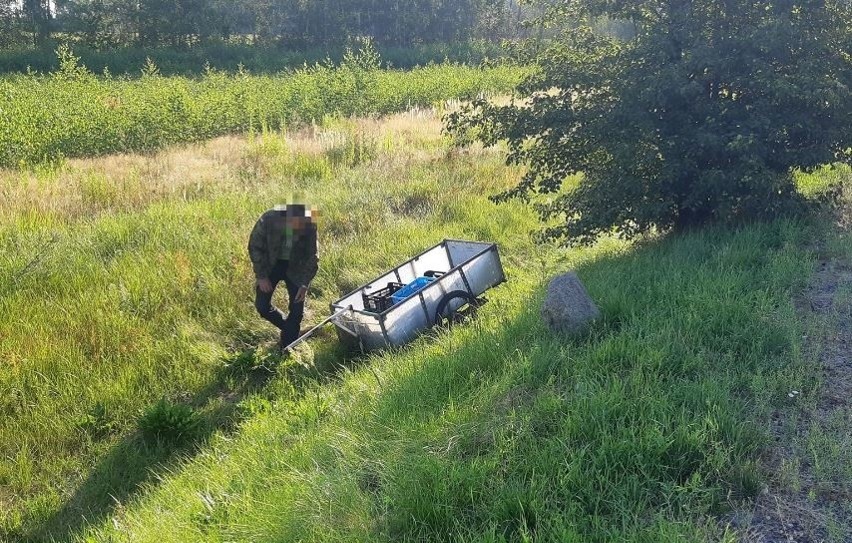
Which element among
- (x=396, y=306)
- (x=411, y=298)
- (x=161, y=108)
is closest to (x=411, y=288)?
(x=411, y=298)

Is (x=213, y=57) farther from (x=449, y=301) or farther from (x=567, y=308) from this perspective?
(x=567, y=308)

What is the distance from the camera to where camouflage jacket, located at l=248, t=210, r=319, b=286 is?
6117 millimetres

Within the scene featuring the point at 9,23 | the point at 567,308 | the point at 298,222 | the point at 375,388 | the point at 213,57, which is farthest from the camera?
the point at 213,57

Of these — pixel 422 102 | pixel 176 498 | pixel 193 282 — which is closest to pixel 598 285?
pixel 176 498

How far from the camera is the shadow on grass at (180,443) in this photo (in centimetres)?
458

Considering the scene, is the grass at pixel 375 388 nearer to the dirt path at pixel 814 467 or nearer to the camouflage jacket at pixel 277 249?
the dirt path at pixel 814 467

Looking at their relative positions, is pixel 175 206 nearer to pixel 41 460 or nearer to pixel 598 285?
pixel 41 460

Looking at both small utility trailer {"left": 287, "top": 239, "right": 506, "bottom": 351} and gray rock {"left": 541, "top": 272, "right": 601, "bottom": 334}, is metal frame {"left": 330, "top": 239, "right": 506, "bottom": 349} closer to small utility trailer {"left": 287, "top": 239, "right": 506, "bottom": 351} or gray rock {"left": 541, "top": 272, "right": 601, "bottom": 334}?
small utility trailer {"left": 287, "top": 239, "right": 506, "bottom": 351}

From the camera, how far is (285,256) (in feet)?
20.5

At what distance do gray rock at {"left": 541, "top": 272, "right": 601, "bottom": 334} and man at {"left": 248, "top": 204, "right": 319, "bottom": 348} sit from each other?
104 inches

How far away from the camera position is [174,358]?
638cm

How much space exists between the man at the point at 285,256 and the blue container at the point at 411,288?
2.98 ft

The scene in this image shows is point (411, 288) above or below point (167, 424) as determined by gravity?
above

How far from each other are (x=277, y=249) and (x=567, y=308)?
303cm
